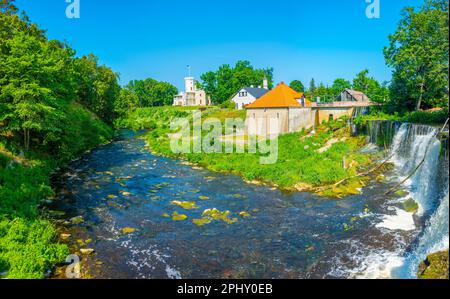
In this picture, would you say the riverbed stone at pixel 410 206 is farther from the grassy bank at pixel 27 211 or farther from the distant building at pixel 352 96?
the distant building at pixel 352 96

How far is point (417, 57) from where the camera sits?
27438 mm

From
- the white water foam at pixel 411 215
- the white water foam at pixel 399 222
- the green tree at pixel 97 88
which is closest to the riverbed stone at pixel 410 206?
the white water foam at pixel 411 215

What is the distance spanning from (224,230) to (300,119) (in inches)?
962

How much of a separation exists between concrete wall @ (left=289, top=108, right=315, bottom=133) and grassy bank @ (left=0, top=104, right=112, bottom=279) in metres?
23.0

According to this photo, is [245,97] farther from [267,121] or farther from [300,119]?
[300,119]

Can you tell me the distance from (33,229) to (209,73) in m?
95.8

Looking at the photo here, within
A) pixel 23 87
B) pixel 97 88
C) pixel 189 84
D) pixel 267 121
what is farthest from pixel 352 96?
pixel 189 84

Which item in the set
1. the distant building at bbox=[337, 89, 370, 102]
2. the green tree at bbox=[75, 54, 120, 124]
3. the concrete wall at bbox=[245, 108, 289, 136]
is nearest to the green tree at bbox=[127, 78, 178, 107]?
the green tree at bbox=[75, 54, 120, 124]

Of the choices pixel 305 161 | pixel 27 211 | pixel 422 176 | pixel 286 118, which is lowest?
pixel 27 211

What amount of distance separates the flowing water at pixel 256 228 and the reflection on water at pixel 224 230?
44mm

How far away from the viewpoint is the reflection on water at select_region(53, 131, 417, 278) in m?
11.3

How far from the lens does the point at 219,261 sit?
38.5 feet

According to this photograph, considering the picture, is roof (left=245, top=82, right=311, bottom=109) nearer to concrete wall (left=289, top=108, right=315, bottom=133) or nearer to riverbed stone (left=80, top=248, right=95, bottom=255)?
concrete wall (left=289, top=108, right=315, bottom=133)

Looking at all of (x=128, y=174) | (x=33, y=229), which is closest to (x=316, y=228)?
(x=33, y=229)
